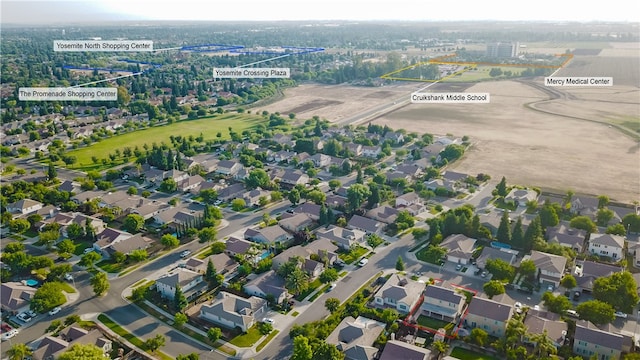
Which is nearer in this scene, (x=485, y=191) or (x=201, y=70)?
(x=485, y=191)

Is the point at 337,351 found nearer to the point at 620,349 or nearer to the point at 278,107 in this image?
the point at 620,349

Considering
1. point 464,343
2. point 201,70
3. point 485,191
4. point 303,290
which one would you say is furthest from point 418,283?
point 201,70

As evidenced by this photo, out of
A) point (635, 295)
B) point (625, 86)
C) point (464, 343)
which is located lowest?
point (464, 343)

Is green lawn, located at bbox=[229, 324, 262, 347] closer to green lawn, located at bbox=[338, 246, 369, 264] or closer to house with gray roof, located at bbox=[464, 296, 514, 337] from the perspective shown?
green lawn, located at bbox=[338, 246, 369, 264]

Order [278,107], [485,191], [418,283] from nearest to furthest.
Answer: [418,283]
[485,191]
[278,107]

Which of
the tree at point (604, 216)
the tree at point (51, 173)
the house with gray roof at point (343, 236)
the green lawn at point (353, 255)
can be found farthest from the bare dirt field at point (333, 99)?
the tree at point (604, 216)

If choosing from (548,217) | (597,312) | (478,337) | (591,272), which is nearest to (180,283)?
(478,337)

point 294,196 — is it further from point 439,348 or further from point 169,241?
point 439,348
